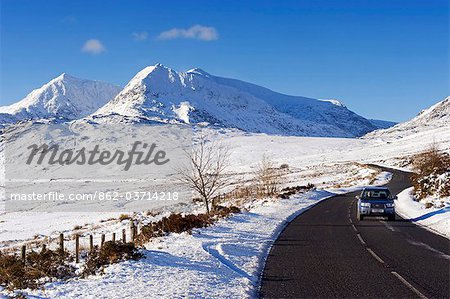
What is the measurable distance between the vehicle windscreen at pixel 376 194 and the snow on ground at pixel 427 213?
192 cm

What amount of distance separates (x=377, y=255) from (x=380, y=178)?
2211 inches

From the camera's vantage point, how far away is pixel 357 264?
12930mm

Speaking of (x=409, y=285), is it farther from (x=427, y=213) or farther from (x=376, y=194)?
(x=427, y=213)

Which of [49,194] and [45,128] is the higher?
[45,128]

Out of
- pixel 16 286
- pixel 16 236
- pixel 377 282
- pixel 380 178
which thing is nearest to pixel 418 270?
pixel 377 282

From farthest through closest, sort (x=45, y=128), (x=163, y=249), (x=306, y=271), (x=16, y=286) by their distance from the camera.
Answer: (x=45, y=128), (x=163, y=249), (x=306, y=271), (x=16, y=286)

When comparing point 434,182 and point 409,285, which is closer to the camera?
point 409,285

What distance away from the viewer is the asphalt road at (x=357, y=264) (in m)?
9.98

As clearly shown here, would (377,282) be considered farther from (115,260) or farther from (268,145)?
(268,145)

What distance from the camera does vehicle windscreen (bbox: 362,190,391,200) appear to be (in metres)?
27.1

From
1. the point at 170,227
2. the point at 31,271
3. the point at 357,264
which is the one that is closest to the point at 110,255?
the point at 31,271

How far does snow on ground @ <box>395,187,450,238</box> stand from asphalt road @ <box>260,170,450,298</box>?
99cm

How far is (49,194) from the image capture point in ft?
263

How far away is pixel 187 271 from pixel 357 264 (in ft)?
15.5
